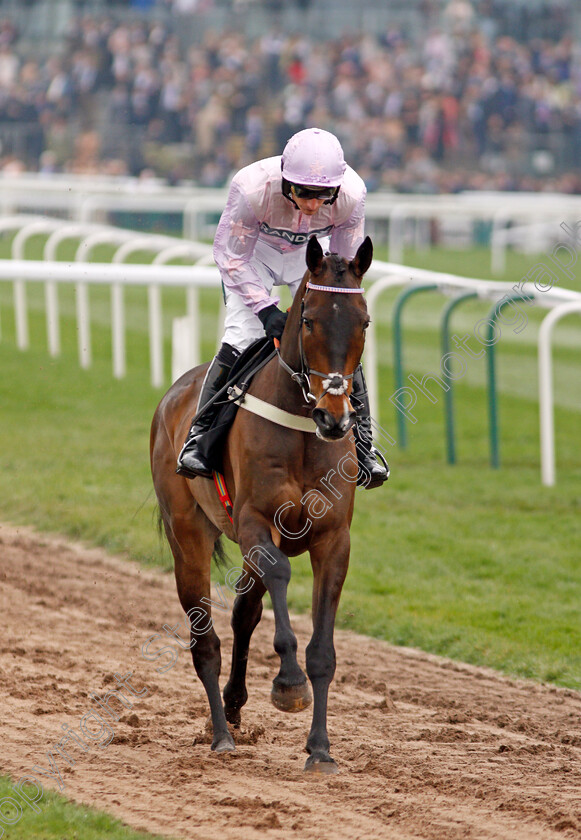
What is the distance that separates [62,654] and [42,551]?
194cm

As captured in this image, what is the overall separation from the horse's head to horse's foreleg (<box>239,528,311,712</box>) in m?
0.50

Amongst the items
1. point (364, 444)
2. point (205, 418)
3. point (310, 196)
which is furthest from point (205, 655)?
point (310, 196)

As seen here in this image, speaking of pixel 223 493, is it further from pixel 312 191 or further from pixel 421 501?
pixel 421 501

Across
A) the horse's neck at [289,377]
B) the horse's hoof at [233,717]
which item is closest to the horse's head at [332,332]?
the horse's neck at [289,377]

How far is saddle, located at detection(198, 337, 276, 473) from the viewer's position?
4602mm

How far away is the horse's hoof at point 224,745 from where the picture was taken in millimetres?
4512

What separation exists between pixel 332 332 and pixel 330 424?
31cm

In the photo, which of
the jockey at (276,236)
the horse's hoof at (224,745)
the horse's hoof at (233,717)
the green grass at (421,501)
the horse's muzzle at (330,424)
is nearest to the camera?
the horse's muzzle at (330,424)

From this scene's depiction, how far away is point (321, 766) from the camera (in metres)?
4.15

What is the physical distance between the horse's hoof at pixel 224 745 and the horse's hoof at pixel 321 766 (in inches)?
17.2

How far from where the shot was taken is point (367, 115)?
26.0 m

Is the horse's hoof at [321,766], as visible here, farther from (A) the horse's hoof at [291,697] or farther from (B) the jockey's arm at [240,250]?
(B) the jockey's arm at [240,250]

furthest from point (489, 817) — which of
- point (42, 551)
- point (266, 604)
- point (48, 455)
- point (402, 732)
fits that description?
point (48, 455)

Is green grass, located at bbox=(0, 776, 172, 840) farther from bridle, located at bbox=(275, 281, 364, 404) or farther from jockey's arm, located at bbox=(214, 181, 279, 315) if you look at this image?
jockey's arm, located at bbox=(214, 181, 279, 315)
